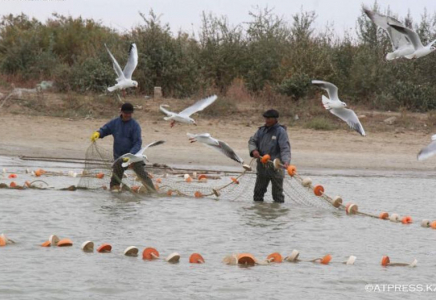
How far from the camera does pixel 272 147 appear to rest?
44.9ft

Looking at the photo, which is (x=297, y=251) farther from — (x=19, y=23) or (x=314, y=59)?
(x=19, y=23)

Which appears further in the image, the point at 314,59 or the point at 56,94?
the point at 314,59

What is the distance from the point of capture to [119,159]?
14234mm

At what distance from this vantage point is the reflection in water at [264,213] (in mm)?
13812

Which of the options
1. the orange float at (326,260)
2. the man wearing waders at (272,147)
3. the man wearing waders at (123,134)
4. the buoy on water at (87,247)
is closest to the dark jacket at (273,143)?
the man wearing waders at (272,147)

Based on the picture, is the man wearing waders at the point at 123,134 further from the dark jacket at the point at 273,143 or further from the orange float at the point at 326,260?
the orange float at the point at 326,260

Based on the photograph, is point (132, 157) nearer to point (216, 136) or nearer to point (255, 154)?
point (255, 154)

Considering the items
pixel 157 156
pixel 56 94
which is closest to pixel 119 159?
pixel 157 156

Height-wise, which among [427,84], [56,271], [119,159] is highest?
[427,84]

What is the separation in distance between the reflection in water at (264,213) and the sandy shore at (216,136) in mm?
5087

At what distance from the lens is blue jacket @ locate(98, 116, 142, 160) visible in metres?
14.3

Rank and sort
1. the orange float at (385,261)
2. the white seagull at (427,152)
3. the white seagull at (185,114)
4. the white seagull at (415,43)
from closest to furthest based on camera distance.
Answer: the orange float at (385,261) < the white seagull at (427,152) < the white seagull at (415,43) < the white seagull at (185,114)

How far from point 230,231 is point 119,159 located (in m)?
2.18

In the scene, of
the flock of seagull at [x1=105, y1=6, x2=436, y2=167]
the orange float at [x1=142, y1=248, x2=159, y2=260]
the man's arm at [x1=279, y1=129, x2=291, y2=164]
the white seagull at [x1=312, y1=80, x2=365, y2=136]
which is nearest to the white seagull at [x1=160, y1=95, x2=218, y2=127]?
the flock of seagull at [x1=105, y1=6, x2=436, y2=167]
